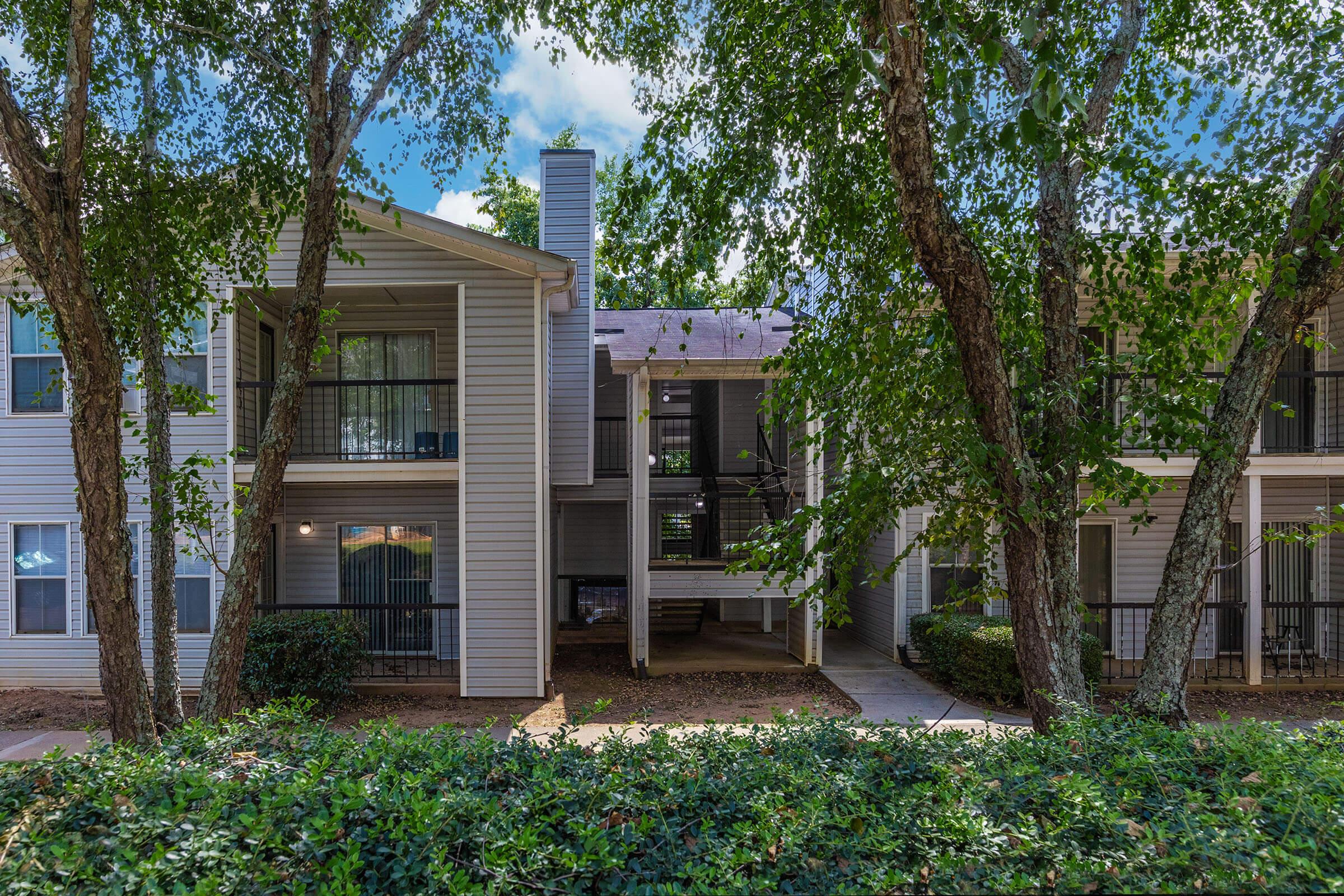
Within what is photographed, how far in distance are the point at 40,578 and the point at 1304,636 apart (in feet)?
56.9

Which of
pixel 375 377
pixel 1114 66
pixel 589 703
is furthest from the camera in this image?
pixel 375 377

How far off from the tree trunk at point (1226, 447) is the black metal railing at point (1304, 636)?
26.3 ft

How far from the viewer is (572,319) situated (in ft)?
36.2

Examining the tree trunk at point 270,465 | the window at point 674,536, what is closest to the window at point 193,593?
the tree trunk at point 270,465

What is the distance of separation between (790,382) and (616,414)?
932 cm

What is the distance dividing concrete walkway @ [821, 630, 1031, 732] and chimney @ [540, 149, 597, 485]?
4.71 metres

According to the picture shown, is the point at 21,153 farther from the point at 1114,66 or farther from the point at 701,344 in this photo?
the point at 701,344

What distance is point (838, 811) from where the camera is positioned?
251 centimetres

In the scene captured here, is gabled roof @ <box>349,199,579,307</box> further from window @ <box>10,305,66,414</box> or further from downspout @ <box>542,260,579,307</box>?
window @ <box>10,305,66,414</box>

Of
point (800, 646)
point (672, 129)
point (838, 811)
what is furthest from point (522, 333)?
point (838, 811)

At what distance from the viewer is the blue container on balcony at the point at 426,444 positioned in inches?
389

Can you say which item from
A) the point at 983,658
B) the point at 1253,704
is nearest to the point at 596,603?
the point at 983,658

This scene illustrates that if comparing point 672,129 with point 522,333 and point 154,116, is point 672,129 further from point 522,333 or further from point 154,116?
point 522,333

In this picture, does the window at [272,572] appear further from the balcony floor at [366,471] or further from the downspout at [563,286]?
the downspout at [563,286]
